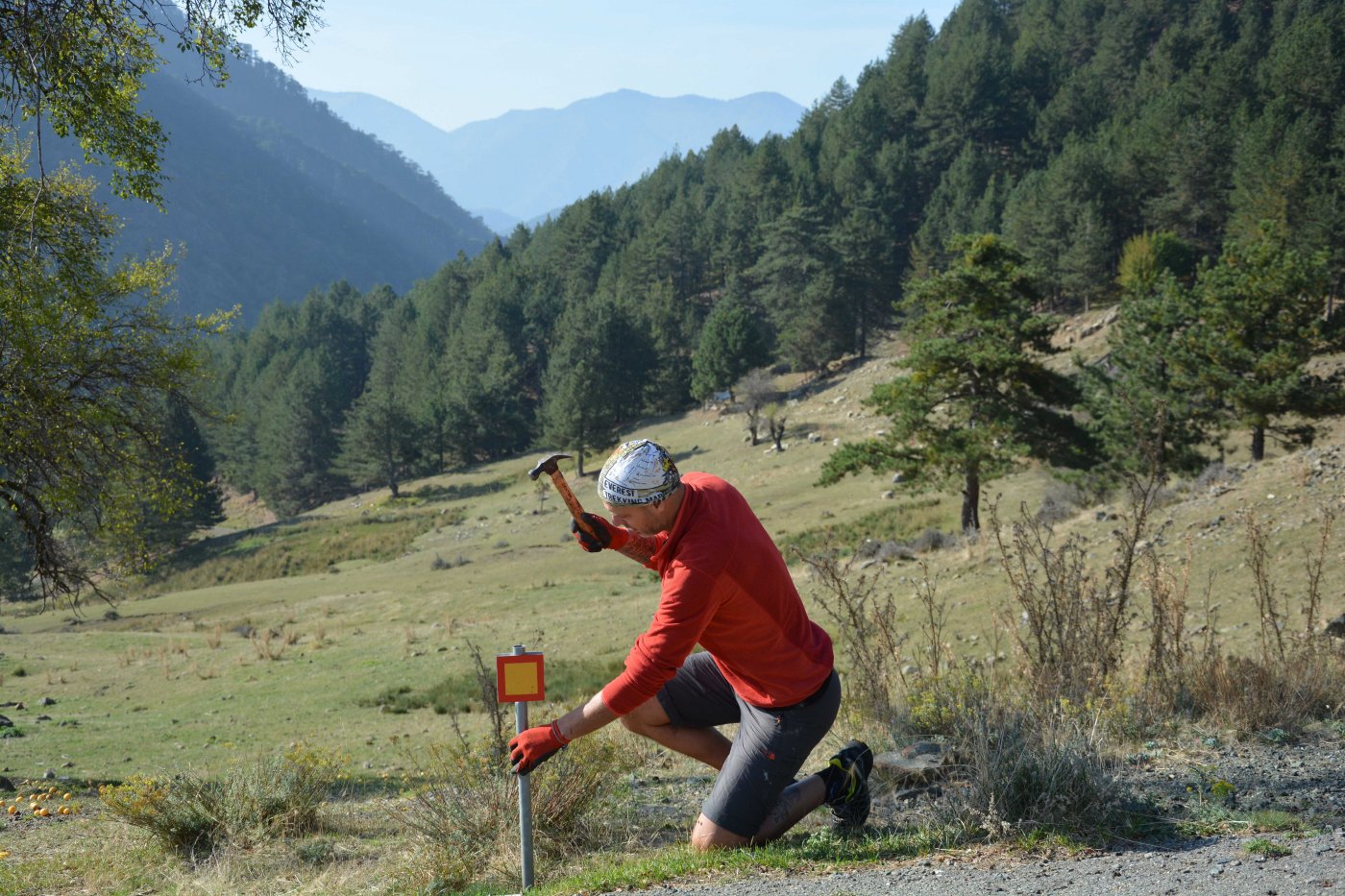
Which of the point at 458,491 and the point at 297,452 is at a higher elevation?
the point at 297,452

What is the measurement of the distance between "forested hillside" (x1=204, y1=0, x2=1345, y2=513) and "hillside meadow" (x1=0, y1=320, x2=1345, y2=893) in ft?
13.6

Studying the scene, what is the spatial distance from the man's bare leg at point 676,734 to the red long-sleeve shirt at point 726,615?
1.75 ft

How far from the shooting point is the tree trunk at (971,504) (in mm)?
24289

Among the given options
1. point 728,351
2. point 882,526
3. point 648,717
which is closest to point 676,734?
point 648,717

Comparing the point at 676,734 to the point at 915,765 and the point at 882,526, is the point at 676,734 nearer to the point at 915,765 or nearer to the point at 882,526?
the point at 915,765

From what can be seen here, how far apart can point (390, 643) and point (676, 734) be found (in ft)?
64.1

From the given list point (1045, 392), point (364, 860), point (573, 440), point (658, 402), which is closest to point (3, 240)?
point (364, 860)

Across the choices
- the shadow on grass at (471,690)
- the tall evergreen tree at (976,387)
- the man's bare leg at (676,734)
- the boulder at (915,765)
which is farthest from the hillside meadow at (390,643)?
the tall evergreen tree at (976,387)

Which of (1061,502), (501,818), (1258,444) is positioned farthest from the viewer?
(1061,502)

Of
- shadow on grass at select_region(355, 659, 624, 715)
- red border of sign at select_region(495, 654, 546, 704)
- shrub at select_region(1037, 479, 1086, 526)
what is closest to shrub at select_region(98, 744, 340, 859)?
red border of sign at select_region(495, 654, 546, 704)

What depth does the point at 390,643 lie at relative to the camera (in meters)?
23.0

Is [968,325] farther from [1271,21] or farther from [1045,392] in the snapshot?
[1271,21]

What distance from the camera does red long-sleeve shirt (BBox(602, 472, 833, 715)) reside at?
153 inches

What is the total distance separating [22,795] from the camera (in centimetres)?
824
